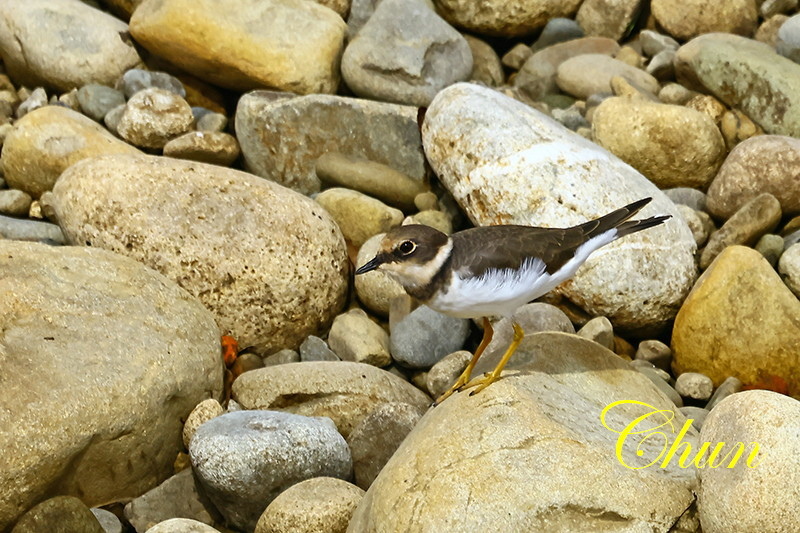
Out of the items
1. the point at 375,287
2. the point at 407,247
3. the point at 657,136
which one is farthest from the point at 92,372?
the point at 657,136

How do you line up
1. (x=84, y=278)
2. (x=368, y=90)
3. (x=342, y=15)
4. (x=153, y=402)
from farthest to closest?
(x=342, y=15) < (x=368, y=90) < (x=84, y=278) < (x=153, y=402)

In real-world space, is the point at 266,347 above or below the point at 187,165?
below

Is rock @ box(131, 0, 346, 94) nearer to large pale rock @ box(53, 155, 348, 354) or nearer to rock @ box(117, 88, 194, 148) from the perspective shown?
rock @ box(117, 88, 194, 148)

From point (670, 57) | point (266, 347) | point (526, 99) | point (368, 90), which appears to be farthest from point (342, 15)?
point (266, 347)

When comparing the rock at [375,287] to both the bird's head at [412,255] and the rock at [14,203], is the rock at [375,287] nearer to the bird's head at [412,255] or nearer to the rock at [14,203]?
the bird's head at [412,255]

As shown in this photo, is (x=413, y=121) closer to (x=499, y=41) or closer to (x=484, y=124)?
(x=484, y=124)

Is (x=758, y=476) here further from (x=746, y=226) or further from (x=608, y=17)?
(x=608, y=17)

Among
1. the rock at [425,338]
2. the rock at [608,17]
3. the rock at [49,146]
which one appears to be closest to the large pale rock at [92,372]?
the rock at [425,338]
